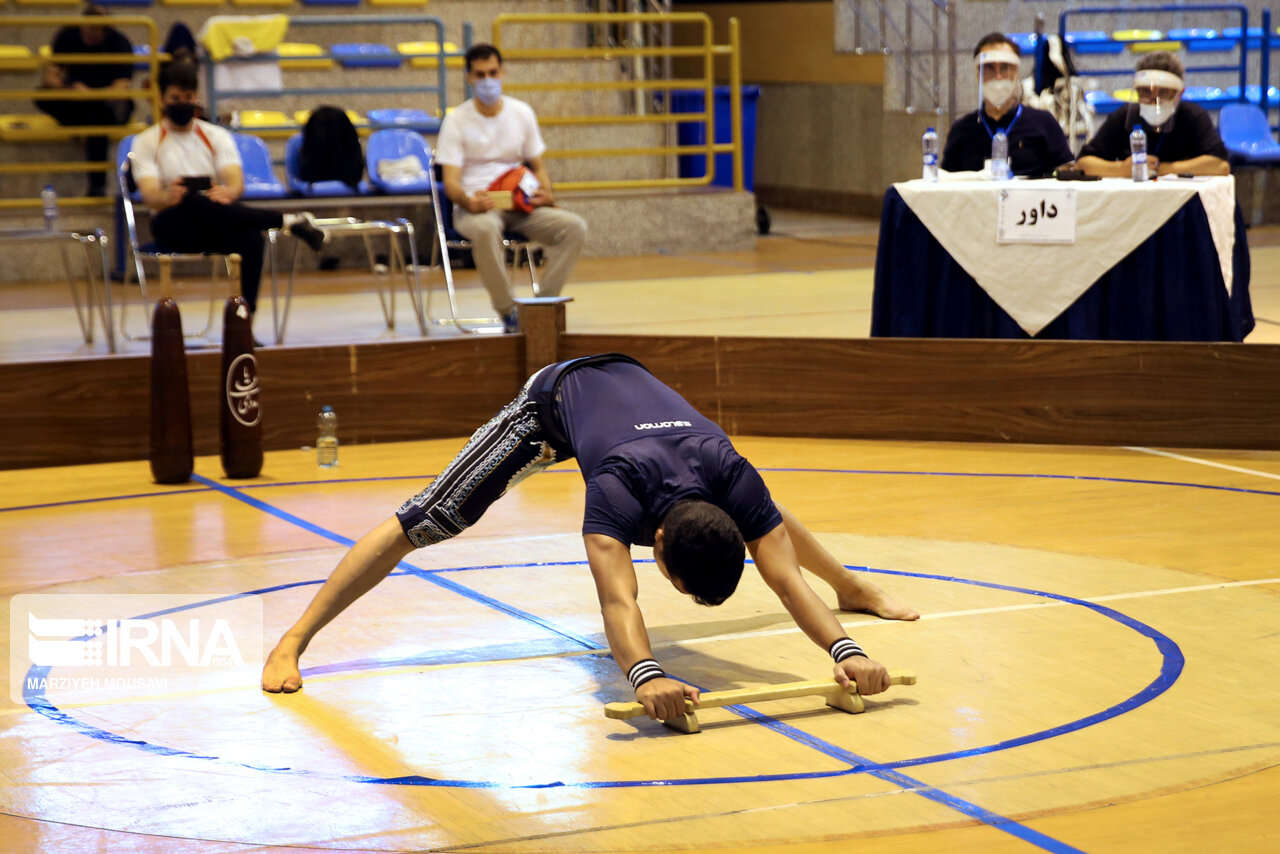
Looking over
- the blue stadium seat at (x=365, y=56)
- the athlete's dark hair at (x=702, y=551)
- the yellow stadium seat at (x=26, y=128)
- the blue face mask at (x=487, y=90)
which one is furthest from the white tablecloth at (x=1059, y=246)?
the yellow stadium seat at (x=26, y=128)

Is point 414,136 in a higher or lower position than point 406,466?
higher

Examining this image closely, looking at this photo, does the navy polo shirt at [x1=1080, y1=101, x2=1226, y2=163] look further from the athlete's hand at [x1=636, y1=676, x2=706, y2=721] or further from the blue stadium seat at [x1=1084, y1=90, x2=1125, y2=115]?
the blue stadium seat at [x1=1084, y1=90, x2=1125, y2=115]

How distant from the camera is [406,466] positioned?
6266 millimetres

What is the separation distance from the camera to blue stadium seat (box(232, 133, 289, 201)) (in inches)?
390

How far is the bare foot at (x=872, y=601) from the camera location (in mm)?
4102

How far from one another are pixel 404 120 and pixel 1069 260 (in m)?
6.19

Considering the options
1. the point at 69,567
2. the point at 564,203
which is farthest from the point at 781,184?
the point at 69,567

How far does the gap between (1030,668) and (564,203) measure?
8616 mm

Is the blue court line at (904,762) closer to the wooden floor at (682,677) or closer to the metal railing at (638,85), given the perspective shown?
the wooden floor at (682,677)

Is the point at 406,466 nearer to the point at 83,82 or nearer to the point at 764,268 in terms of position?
the point at 764,268

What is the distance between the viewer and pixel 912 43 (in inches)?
582

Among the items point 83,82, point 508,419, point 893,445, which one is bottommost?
point 893,445

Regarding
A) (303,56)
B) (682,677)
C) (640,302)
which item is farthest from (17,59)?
(682,677)

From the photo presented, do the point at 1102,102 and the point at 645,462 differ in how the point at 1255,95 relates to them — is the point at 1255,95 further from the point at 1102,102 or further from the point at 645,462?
the point at 645,462
